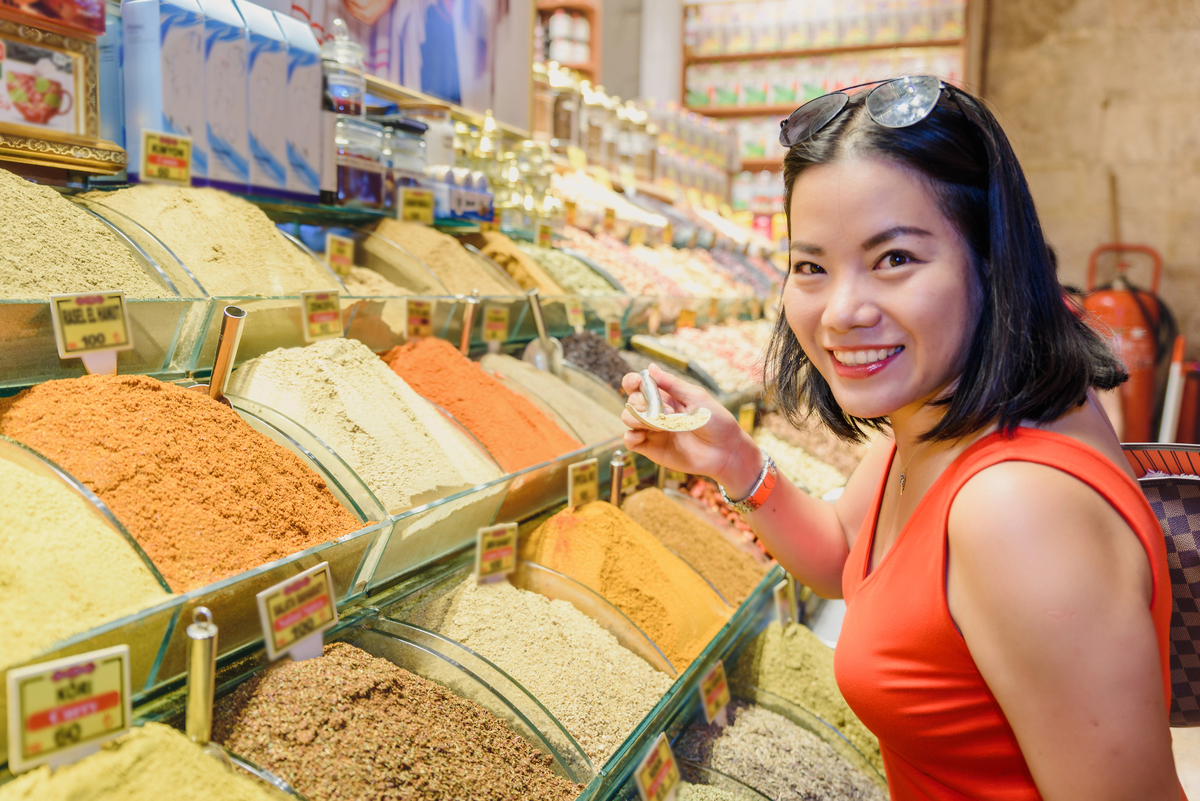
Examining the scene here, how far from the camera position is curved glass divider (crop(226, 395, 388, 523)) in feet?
3.40

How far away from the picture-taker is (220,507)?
893 millimetres

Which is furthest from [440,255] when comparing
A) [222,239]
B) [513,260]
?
[222,239]

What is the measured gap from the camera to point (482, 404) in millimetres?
1508

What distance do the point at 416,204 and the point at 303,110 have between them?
388mm

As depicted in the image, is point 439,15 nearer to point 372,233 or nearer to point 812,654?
point 372,233

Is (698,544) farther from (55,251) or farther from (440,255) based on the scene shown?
(55,251)

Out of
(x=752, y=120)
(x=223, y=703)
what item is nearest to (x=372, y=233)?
(x=223, y=703)

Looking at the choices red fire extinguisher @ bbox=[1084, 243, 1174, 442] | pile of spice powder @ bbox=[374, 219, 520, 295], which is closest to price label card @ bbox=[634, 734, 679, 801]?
pile of spice powder @ bbox=[374, 219, 520, 295]

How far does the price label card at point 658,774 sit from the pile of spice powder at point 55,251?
0.93 m

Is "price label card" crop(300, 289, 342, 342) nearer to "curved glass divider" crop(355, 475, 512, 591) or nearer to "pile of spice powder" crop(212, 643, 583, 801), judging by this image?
"curved glass divider" crop(355, 475, 512, 591)

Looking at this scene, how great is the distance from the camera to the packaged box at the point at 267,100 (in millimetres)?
1556

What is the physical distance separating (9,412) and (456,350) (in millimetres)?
839

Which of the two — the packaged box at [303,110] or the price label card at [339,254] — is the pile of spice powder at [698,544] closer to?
the price label card at [339,254]

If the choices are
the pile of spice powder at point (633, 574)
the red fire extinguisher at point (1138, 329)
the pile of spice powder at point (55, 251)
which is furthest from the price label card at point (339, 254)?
the red fire extinguisher at point (1138, 329)
